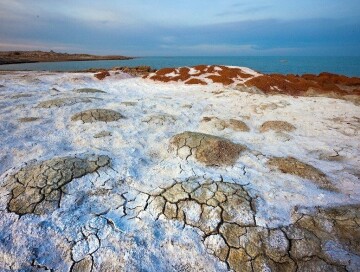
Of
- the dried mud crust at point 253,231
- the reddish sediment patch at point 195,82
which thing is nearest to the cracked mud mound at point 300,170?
the dried mud crust at point 253,231

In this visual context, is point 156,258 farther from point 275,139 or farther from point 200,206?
point 275,139

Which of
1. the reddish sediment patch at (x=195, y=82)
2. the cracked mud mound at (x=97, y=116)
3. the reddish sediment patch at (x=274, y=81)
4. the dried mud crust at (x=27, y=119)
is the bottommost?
the reddish sediment patch at (x=195, y=82)

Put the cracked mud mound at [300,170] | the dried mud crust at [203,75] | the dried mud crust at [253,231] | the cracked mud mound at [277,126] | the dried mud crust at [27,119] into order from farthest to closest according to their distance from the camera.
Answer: the dried mud crust at [203,75] → the cracked mud mound at [277,126] → the dried mud crust at [27,119] → the cracked mud mound at [300,170] → the dried mud crust at [253,231]

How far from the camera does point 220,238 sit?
3.00 metres

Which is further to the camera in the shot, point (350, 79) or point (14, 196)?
point (350, 79)

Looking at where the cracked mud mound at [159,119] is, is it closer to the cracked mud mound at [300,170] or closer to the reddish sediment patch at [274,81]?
the cracked mud mound at [300,170]

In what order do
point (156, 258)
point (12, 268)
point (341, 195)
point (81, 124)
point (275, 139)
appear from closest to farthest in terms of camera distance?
point (12, 268) → point (156, 258) → point (341, 195) → point (275, 139) → point (81, 124)

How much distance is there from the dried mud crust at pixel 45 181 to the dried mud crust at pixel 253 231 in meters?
1.44

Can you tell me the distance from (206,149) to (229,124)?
2269 millimetres

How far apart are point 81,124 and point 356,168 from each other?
A: 6.68 m

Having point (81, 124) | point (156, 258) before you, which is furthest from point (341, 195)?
point (81, 124)

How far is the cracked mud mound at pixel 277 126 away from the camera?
6.64 meters

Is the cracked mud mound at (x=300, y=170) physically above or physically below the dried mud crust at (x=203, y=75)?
above

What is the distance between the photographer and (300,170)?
4316 millimetres
